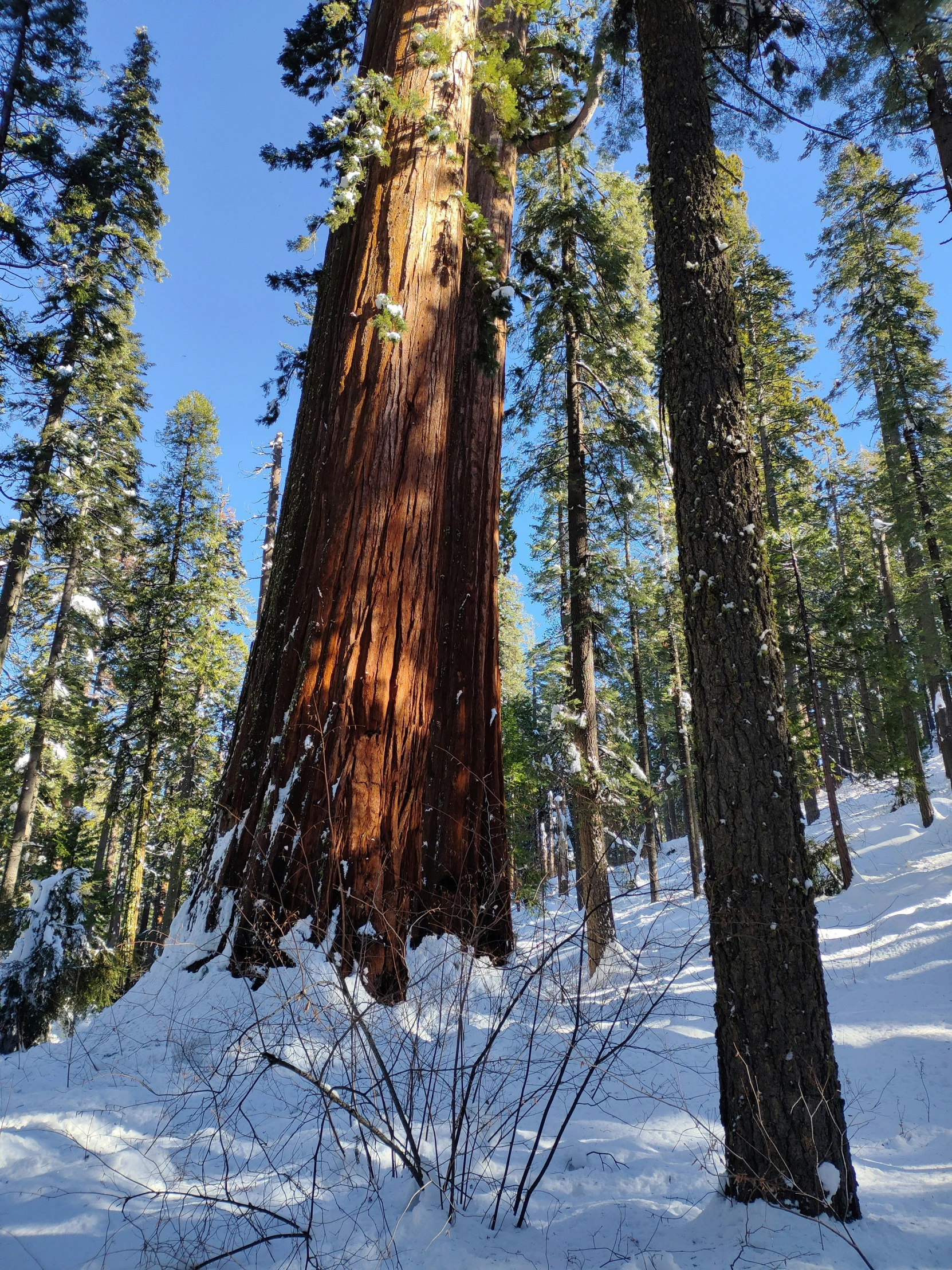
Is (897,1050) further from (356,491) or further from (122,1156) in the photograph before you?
(356,491)

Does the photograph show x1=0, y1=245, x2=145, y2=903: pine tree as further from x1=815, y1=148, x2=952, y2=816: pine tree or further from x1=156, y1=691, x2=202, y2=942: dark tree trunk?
x1=815, y1=148, x2=952, y2=816: pine tree

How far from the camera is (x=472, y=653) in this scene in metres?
4.30

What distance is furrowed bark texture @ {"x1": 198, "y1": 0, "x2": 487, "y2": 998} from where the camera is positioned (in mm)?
3143

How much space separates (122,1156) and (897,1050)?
5497mm

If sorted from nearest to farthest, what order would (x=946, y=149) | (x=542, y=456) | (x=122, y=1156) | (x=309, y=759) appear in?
1. (x=122, y=1156)
2. (x=309, y=759)
3. (x=946, y=149)
4. (x=542, y=456)

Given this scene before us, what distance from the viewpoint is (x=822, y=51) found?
563 centimetres

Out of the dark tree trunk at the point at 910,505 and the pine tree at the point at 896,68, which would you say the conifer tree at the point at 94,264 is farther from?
the dark tree trunk at the point at 910,505

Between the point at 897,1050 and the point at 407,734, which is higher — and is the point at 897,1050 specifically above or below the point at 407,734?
below

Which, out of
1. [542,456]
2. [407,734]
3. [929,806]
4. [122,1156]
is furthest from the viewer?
[929,806]

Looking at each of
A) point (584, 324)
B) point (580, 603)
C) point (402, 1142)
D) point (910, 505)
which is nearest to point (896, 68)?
point (584, 324)

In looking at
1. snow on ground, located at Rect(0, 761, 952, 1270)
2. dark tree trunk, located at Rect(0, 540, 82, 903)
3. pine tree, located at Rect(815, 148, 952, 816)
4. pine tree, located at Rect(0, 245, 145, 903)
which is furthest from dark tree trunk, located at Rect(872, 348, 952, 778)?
dark tree trunk, located at Rect(0, 540, 82, 903)

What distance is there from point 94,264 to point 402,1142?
52.0 feet

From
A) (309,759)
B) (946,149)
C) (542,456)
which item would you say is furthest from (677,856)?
(309,759)

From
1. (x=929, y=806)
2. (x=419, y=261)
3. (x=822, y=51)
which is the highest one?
(x=822, y=51)
